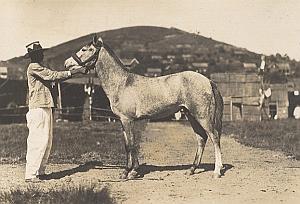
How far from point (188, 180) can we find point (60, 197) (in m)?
1.95

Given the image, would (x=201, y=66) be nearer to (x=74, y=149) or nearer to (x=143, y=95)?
(x=74, y=149)

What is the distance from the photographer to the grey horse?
21.0 ft

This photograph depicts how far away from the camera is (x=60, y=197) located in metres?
4.88

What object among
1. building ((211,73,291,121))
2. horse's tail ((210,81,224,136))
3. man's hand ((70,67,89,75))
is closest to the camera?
man's hand ((70,67,89,75))

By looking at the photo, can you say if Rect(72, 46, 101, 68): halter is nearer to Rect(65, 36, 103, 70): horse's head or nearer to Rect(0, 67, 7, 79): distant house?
Rect(65, 36, 103, 70): horse's head

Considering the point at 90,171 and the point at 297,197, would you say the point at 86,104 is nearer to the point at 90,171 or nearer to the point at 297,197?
the point at 90,171

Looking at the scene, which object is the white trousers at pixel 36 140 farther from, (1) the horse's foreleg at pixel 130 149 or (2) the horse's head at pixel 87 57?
(1) the horse's foreleg at pixel 130 149

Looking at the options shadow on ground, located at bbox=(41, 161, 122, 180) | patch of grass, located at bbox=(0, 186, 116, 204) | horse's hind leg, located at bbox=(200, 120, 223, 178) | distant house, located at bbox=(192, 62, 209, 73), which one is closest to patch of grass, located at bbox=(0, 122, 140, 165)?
shadow on ground, located at bbox=(41, 161, 122, 180)

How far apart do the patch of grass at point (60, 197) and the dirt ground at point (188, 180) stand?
28 cm

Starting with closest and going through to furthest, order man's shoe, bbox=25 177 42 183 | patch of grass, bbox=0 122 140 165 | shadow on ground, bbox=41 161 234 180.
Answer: man's shoe, bbox=25 177 42 183
shadow on ground, bbox=41 161 234 180
patch of grass, bbox=0 122 140 165

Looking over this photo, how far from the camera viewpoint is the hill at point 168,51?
1135 inches

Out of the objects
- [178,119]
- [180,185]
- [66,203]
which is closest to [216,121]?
[180,185]

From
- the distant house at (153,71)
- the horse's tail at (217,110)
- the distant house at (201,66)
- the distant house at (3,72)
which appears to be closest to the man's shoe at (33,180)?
the horse's tail at (217,110)

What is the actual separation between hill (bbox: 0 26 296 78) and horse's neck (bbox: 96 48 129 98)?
19743mm
